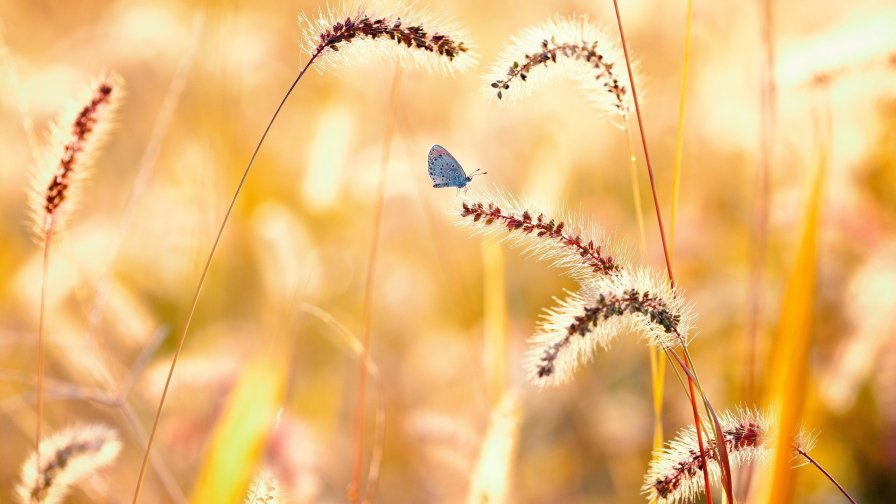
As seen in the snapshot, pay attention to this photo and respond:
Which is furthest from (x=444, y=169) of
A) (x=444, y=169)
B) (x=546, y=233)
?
(x=546, y=233)

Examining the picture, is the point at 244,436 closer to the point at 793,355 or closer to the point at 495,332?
the point at 495,332

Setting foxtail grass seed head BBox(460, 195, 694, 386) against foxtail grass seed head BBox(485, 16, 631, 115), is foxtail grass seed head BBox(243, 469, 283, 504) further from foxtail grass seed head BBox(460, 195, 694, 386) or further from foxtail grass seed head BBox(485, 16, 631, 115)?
foxtail grass seed head BBox(485, 16, 631, 115)

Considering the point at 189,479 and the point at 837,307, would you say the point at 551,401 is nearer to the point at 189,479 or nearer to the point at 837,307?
the point at 837,307

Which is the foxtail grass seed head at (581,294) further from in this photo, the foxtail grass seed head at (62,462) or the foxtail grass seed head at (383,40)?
the foxtail grass seed head at (62,462)

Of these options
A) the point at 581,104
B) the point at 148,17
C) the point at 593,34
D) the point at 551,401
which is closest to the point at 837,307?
the point at 551,401

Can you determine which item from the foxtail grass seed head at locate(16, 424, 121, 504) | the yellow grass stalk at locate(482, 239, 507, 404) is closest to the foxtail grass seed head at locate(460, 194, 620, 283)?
the yellow grass stalk at locate(482, 239, 507, 404)

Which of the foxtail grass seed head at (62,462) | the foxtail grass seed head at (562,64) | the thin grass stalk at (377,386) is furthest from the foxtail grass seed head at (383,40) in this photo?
the foxtail grass seed head at (62,462)
